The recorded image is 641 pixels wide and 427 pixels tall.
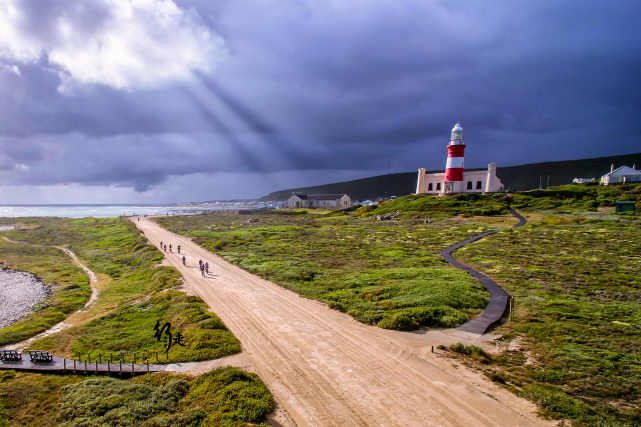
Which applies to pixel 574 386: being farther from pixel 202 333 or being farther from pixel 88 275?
pixel 88 275

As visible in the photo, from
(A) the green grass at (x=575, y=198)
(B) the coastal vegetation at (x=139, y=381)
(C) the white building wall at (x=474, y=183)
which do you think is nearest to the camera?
(B) the coastal vegetation at (x=139, y=381)

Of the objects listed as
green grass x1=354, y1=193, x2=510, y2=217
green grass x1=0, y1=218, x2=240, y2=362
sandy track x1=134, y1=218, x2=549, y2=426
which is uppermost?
green grass x1=354, y1=193, x2=510, y2=217

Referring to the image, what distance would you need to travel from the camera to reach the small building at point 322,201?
152 metres

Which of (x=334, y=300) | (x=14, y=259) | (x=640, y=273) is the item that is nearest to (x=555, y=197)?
(x=640, y=273)

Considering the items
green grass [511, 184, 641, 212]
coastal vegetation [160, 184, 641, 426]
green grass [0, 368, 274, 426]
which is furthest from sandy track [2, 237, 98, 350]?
green grass [511, 184, 641, 212]

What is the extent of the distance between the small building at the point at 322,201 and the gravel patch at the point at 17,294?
396ft

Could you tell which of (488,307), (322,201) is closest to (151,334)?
(488,307)

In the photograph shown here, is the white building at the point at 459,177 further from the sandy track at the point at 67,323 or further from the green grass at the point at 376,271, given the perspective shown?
the sandy track at the point at 67,323

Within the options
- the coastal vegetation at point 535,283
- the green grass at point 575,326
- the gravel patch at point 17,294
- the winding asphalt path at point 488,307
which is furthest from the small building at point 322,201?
the gravel patch at point 17,294

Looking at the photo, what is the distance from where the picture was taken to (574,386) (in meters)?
12.2

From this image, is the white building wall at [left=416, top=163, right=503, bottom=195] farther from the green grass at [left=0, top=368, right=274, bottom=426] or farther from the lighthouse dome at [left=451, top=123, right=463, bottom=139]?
the green grass at [left=0, top=368, right=274, bottom=426]

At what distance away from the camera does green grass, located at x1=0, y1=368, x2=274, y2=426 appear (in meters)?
10.9

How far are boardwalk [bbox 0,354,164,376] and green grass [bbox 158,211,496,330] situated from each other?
42.7ft

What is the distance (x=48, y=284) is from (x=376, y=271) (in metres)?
42.4
